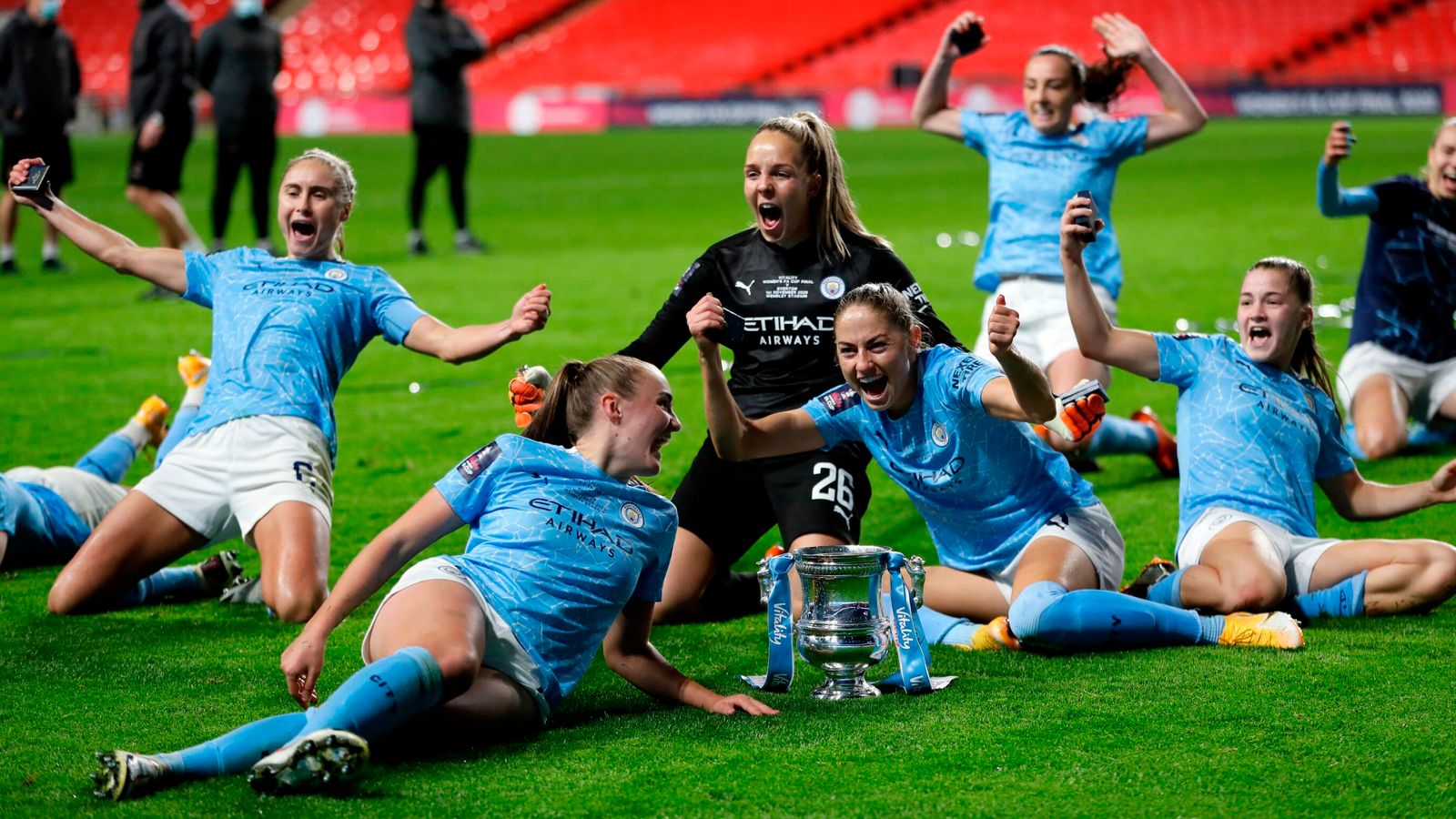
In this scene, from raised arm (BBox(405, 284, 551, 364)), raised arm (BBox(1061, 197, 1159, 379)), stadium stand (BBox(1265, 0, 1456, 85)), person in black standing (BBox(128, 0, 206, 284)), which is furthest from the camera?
stadium stand (BBox(1265, 0, 1456, 85))

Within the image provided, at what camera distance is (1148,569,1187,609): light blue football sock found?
468cm

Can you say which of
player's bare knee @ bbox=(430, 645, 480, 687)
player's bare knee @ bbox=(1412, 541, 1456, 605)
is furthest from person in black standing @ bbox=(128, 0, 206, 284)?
player's bare knee @ bbox=(1412, 541, 1456, 605)

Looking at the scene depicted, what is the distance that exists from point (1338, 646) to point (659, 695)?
1.83 metres

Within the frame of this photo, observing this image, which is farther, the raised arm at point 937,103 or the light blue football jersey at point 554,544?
the raised arm at point 937,103

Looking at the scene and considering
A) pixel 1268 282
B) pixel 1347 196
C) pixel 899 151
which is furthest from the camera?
pixel 899 151

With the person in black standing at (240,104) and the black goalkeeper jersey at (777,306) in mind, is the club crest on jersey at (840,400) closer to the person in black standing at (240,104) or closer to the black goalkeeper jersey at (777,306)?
the black goalkeeper jersey at (777,306)

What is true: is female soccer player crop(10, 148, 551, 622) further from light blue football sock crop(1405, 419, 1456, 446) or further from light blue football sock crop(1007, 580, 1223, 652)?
light blue football sock crop(1405, 419, 1456, 446)

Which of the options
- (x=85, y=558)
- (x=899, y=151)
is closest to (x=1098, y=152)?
(x=85, y=558)

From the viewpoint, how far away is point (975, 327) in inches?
400

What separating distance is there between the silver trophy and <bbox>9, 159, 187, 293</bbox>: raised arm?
244cm

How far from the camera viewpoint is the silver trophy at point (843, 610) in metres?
4.00

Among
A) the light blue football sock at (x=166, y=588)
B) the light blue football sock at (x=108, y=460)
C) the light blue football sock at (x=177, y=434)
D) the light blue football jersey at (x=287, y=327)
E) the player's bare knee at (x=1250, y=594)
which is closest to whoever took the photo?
the player's bare knee at (x=1250, y=594)

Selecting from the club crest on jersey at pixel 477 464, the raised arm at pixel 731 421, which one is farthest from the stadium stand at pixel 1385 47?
the club crest on jersey at pixel 477 464

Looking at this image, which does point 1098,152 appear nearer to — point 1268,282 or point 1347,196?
point 1347,196
